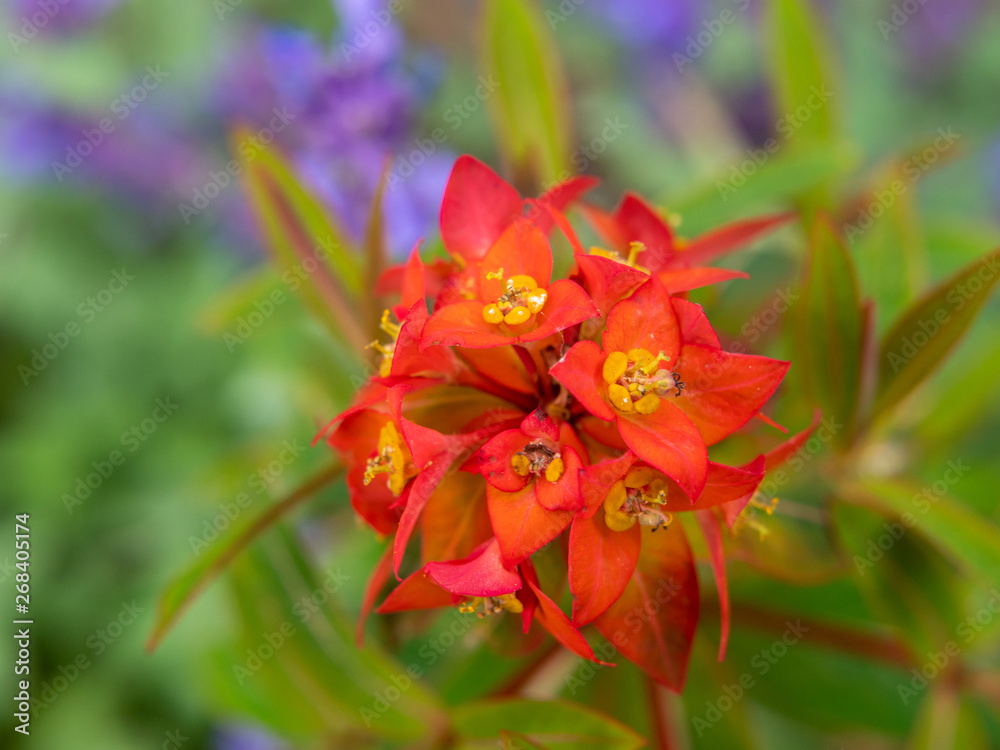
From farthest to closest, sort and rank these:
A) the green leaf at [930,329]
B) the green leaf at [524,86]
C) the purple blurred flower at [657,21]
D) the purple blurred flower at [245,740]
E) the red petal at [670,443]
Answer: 1. the purple blurred flower at [657,21]
2. the purple blurred flower at [245,740]
3. the green leaf at [524,86]
4. the green leaf at [930,329]
5. the red petal at [670,443]

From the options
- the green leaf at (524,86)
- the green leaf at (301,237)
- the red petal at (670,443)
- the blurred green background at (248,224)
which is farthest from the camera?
the blurred green background at (248,224)

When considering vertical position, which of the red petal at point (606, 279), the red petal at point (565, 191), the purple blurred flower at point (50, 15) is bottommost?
the red petal at point (606, 279)

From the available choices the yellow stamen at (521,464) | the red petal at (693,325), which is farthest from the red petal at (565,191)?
the yellow stamen at (521,464)

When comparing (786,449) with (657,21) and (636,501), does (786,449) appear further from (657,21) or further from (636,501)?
(657,21)

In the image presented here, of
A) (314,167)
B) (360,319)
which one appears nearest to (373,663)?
Answer: (360,319)

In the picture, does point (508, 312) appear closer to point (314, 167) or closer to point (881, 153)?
point (314, 167)

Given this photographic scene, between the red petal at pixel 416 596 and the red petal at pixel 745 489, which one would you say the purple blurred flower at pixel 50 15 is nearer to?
the red petal at pixel 416 596

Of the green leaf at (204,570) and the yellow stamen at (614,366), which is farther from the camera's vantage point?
the green leaf at (204,570)

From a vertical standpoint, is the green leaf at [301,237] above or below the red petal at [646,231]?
above
